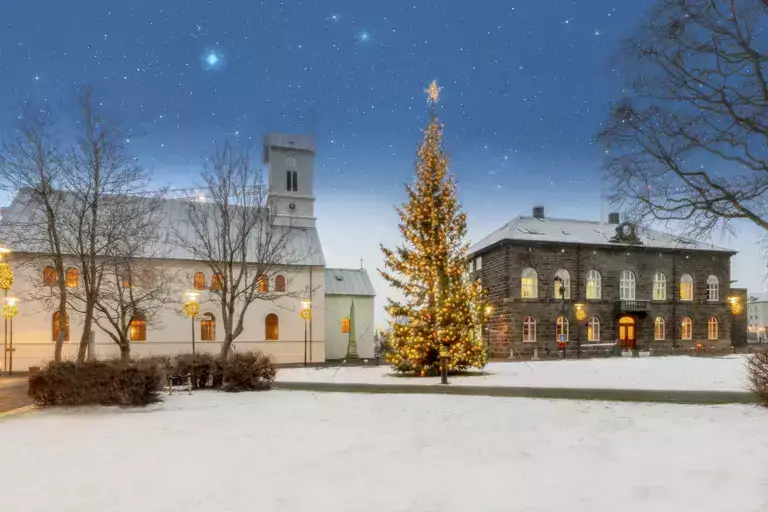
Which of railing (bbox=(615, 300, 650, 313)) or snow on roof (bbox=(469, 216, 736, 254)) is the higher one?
snow on roof (bbox=(469, 216, 736, 254))

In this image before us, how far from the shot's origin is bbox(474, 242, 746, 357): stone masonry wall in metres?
46.7

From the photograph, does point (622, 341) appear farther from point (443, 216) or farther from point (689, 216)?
point (689, 216)

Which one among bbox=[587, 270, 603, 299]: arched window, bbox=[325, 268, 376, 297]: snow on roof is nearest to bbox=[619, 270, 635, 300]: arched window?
bbox=[587, 270, 603, 299]: arched window

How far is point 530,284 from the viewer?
47469mm

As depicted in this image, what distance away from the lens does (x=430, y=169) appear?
24391 mm

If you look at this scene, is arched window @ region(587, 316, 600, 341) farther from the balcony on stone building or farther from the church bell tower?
Answer: the church bell tower

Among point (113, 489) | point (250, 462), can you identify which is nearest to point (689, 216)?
point (250, 462)

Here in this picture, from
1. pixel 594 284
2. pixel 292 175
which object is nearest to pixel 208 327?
pixel 292 175

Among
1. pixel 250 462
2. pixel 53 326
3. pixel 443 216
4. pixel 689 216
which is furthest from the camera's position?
pixel 53 326

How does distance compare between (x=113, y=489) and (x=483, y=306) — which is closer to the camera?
(x=113, y=489)

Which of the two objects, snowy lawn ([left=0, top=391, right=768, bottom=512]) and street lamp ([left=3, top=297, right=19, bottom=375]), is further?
street lamp ([left=3, top=297, right=19, bottom=375])

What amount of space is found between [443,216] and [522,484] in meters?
17.9

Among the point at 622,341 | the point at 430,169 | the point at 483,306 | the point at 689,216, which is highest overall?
the point at 430,169

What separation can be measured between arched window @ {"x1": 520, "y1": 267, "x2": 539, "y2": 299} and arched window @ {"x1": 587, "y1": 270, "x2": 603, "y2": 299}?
214 inches
